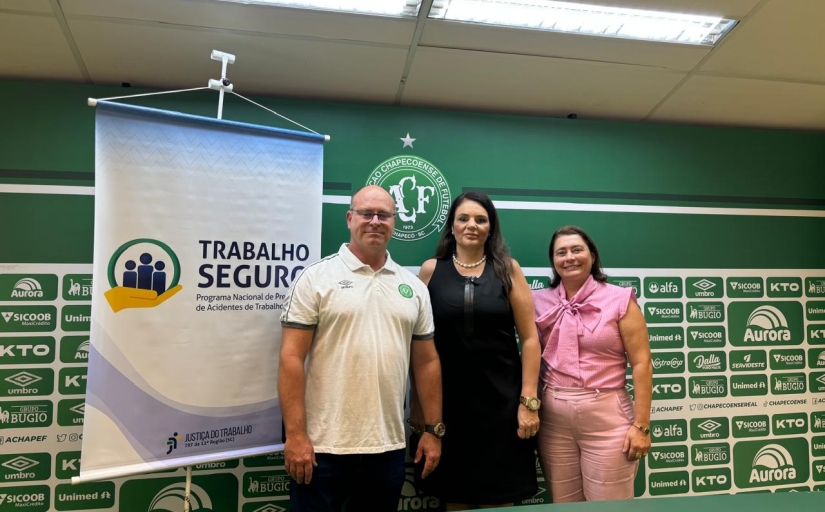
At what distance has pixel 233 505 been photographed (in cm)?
199

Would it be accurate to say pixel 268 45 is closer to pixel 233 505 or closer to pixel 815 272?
pixel 233 505

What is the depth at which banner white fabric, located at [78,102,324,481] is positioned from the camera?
1.56 metres

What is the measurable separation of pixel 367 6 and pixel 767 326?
2.79 m

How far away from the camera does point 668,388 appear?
2.38 m

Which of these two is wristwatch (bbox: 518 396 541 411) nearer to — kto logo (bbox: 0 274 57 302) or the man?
the man

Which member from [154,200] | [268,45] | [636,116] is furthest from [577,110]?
[154,200]

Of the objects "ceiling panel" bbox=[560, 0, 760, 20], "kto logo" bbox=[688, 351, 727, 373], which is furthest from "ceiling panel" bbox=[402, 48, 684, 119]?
"kto logo" bbox=[688, 351, 727, 373]

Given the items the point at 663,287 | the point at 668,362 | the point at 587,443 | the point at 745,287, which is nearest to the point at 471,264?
the point at 587,443

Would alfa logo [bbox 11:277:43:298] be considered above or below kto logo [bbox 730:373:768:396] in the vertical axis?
above

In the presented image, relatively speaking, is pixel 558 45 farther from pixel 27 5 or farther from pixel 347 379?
pixel 27 5

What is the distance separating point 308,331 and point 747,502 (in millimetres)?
1427

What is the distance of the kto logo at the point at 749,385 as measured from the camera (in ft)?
8.04

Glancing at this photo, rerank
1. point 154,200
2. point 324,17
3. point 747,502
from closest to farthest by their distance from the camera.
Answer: point 747,502
point 154,200
point 324,17

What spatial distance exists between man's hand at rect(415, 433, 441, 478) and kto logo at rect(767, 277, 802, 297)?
7.38 feet
